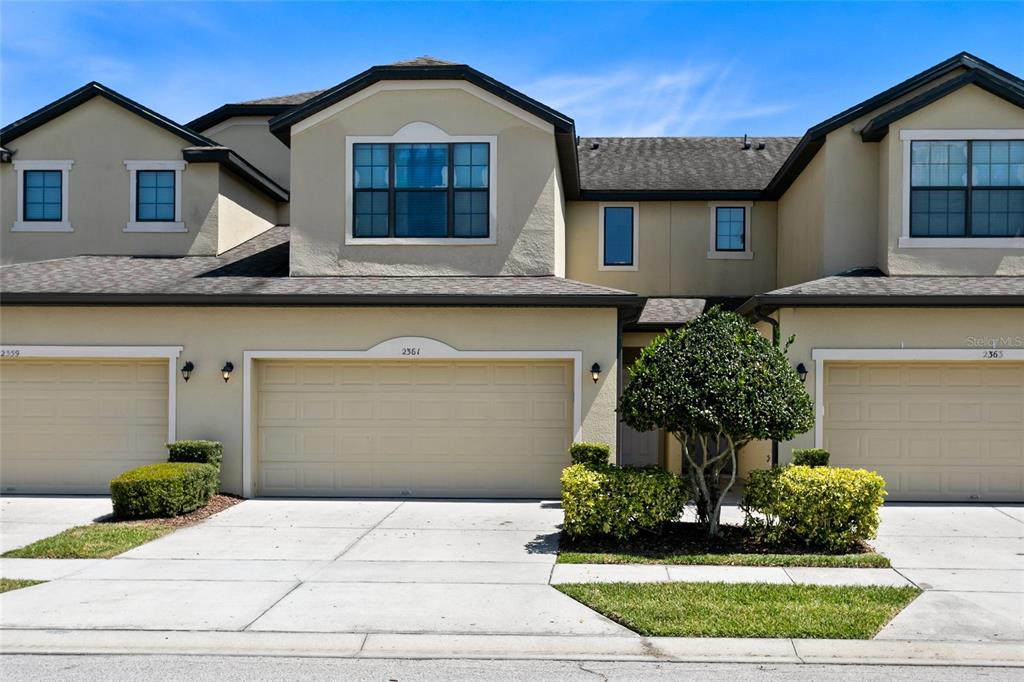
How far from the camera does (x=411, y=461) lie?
46.5ft

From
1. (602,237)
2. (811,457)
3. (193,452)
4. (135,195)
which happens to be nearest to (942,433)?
(811,457)

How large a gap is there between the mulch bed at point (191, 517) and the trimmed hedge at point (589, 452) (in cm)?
547

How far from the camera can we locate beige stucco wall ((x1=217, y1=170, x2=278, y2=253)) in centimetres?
1703

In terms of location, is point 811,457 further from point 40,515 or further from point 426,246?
point 40,515

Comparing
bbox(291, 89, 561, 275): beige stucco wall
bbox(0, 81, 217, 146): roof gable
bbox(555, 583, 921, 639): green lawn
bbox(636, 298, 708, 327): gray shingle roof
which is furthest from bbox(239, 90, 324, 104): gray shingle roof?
bbox(555, 583, 921, 639): green lawn

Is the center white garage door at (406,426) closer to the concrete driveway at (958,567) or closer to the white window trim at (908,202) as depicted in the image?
the concrete driveway at (958,567)

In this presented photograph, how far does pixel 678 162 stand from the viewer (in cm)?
2041

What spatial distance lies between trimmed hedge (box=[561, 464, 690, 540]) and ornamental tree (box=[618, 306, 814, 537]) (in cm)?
55

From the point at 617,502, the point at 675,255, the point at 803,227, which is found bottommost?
the point at 617,502

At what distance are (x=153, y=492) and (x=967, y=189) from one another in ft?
45.0

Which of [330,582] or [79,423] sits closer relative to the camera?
[330,582]

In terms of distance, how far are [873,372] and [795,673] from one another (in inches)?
336

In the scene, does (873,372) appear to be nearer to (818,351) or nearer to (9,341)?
(818,351)

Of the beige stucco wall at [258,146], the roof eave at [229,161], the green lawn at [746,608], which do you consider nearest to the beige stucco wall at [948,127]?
the green lawn at [746,608]
